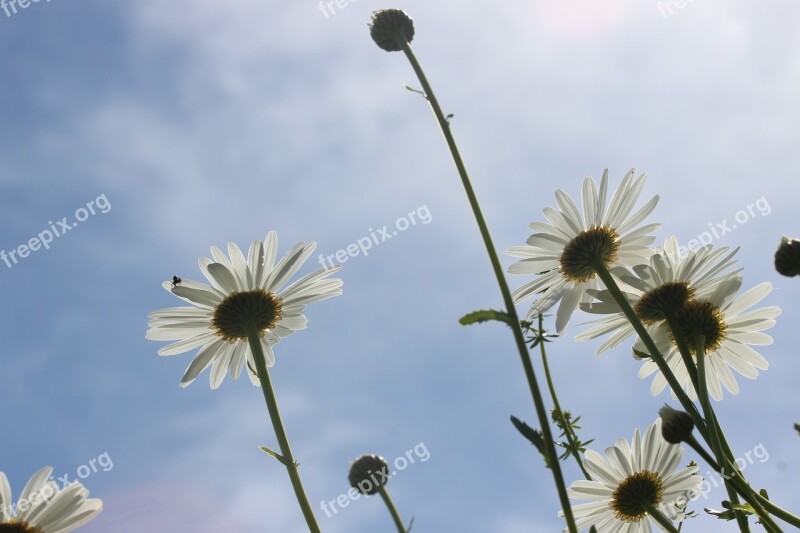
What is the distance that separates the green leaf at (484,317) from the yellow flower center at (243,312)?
1.87 metres

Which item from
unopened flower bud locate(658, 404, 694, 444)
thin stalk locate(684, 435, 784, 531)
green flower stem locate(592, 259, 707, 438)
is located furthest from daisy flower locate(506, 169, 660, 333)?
thin stalk locate(684, 435, 784, 531)

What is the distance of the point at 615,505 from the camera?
3693mm

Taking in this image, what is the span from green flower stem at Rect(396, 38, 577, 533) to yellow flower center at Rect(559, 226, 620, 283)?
1605 millimetres

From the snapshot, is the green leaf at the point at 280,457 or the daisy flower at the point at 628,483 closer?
the green leaf at the point at 280,457

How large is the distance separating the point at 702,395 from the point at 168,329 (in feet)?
8.19

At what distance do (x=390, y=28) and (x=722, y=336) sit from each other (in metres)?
2.12

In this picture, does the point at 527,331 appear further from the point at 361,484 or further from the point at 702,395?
the point at 361,484

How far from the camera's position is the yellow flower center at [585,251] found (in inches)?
147

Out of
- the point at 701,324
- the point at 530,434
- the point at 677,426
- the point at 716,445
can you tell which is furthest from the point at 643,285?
the point at 530,434

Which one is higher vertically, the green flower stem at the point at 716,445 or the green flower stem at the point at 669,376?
the green flower stem at the point at 669,376

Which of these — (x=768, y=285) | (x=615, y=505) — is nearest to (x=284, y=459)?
(x=615, y=505)

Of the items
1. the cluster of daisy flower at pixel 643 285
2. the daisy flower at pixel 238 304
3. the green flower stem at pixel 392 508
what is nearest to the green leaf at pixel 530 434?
the green flower stem at pixel 392 508

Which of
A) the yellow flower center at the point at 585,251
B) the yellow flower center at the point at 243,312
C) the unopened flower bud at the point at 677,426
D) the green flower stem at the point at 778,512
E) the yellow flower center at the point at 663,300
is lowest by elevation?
the green flower stem at the point at 778,512

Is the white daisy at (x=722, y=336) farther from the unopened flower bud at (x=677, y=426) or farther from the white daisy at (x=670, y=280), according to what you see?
the unopened flower bud at (x=677, y=426)
